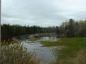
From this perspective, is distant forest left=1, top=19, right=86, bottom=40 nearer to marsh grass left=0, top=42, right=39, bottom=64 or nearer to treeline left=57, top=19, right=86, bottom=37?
treeline left=57, top=19, right=86, bottom=37

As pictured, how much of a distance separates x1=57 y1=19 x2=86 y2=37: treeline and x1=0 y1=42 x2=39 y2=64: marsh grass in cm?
1570

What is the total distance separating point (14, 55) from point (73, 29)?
692 inches

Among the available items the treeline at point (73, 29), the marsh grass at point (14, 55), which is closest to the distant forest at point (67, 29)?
the treeline at point (73, 29)

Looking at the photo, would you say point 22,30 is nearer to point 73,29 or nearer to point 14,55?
point 14,55

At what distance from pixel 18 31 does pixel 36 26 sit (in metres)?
3.86

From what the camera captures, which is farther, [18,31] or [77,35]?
[77,35]

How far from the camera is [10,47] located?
7.92 meters

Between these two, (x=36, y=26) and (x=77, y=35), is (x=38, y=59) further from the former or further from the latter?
(x=77, y=35)

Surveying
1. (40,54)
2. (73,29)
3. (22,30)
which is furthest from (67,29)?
(40,54)

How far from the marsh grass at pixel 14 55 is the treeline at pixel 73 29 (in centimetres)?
1570

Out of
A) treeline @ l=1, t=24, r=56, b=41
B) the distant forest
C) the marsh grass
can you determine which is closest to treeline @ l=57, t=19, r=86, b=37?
the distant forest

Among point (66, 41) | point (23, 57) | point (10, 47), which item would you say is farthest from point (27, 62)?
point (66, 41)

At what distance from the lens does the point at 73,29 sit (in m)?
24.9

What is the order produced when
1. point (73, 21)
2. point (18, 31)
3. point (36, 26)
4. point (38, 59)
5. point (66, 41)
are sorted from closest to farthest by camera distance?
point (38, 59)
point (18, 31)
point (36, 26)
point (66, 41)
point (73, 21)
